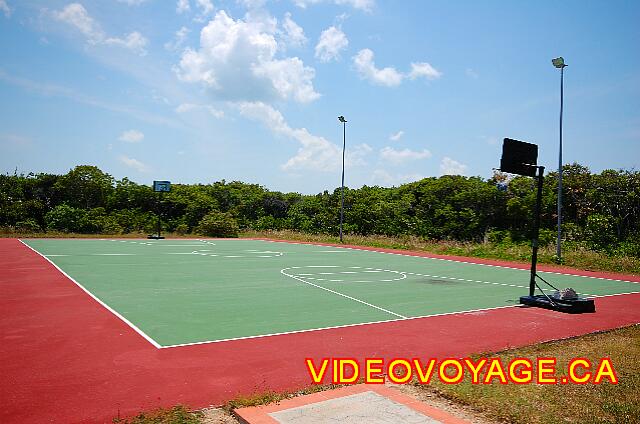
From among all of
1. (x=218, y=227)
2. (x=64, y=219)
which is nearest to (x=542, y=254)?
(x=218, y=227)

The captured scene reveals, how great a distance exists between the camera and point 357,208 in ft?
126

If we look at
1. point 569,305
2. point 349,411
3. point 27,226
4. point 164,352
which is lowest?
point 164,352

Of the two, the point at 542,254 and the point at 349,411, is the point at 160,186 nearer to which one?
the point at 542,254

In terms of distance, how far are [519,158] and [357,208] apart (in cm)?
2941

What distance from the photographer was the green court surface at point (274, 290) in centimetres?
766

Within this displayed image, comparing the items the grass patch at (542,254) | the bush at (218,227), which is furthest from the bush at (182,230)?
the grass patch at (542,254)

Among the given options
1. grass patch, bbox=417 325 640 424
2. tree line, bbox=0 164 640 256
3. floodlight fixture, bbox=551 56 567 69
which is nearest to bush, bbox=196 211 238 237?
tree line, bbox=0 164 640 256

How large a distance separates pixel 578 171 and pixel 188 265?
25.3 m

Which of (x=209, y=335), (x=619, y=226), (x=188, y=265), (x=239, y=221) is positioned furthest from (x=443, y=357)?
(x=239, y=221)

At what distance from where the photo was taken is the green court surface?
302 inches

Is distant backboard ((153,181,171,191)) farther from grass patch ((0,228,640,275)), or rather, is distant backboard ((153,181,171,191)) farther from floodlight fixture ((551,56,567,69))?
floodlight fixture ((551,56,567,69))

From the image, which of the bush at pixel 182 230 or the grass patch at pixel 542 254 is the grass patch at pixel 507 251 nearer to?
the grass patch at pixel 542 254

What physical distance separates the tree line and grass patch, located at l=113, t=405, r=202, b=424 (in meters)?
25.6

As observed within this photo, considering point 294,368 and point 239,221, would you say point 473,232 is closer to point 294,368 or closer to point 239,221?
point 239,221
